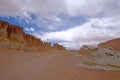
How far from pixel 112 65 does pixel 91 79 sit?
3.43 m

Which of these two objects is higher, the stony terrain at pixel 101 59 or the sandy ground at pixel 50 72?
the stony terrain at pixel 101 59

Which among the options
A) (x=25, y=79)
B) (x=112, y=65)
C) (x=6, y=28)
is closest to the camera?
(x=25, y=79)

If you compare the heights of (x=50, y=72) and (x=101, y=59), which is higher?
(x=101, y=59)

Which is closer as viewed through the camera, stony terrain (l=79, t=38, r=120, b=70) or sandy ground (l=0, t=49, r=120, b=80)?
sandy ground (l=0, t=49, r=120, b=80)

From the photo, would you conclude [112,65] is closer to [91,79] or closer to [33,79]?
[91,79]

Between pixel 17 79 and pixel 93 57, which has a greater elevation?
pixel 93 57

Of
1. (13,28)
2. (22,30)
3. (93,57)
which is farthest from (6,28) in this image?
(93,57)

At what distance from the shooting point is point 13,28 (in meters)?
70.1

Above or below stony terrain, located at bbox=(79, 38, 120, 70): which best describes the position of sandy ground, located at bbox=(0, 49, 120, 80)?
below

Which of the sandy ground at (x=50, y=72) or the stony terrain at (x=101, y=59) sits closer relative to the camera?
the sandy ground at (x=50, y=72)

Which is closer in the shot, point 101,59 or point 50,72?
point 50,72

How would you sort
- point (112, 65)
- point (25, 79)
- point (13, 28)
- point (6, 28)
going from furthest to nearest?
point (13, 28) → point (6, 28) → point (112, 65) → point (25, 79)

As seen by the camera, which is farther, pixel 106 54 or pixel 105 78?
pixel 106 54

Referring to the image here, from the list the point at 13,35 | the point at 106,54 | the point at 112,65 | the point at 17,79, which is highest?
the point at 13,35
